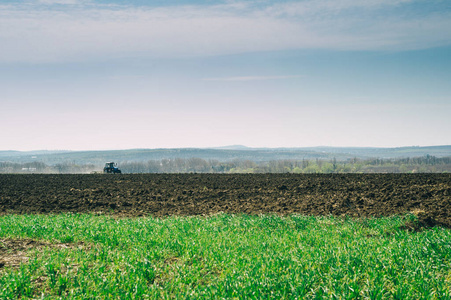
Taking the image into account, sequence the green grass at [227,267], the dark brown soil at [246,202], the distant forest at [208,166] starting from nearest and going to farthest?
the green grass at [227,267] → the dark brown soil at [246,202] → the distant forest at [208,166]

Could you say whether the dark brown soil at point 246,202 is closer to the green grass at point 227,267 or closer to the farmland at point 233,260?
the farmland at point 233,260

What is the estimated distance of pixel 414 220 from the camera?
12.2 metres

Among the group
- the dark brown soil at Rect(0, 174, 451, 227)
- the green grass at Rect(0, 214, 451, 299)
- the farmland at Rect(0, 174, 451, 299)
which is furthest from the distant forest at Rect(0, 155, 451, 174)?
the green grass at Rect(0, 214, 451, 299)

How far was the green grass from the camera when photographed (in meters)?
6.15

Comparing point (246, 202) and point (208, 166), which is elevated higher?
point (246, 202)

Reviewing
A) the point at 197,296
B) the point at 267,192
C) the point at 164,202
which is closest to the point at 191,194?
the point at 164,202

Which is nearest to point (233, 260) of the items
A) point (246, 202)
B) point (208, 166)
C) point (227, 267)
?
point (227, 267)

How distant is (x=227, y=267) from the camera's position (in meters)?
7.55

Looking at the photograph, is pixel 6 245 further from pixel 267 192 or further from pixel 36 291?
pixel 267 192


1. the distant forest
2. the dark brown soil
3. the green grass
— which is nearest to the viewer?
the green grass

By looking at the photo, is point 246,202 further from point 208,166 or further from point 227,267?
point 208,166

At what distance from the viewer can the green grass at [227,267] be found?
20.2 feet

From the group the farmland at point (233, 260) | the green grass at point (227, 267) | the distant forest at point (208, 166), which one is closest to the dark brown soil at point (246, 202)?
the farmland at point (233, 260)

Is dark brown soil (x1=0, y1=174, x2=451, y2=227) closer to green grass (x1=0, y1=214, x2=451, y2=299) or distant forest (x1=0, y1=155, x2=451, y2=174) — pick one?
green grass (x1=0, y1=214, x2=451, y2=299)
